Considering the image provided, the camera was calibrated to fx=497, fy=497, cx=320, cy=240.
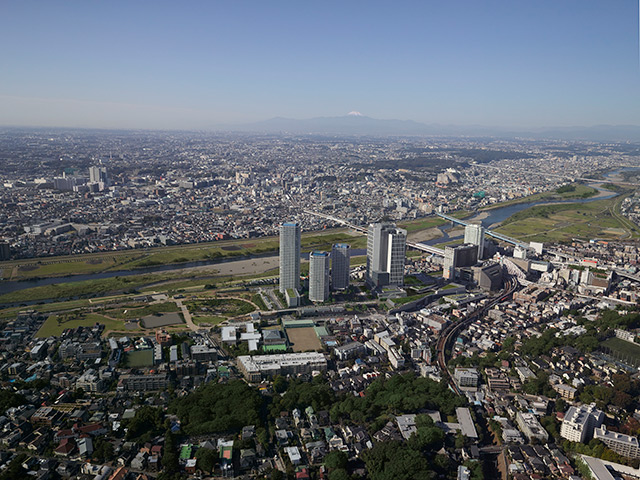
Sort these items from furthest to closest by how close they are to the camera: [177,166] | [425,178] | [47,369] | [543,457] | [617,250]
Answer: [177,166] → [425,178] → [617,250] → [47,369] → [543,457]

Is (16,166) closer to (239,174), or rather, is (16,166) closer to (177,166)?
(177,166)

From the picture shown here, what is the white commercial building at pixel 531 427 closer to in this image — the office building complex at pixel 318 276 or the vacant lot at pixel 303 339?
the vacant lot at pixel 303 339

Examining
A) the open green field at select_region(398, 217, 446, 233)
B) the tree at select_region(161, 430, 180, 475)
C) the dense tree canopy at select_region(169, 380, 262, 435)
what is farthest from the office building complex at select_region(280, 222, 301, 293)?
the open green field at select_region(398, 217, 446, 233)

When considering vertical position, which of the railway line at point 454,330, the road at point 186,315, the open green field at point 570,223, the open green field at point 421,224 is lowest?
the railway line at point 454,330

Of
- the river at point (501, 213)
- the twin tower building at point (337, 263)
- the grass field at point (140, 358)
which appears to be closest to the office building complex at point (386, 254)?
the twin tower building at point (337, 263)

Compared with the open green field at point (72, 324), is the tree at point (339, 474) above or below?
above

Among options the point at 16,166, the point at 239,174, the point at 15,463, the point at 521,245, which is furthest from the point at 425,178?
the point at 15,463

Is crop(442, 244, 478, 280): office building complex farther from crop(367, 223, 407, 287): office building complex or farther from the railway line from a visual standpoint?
crop(367, 223, 407, 287): office building complex
